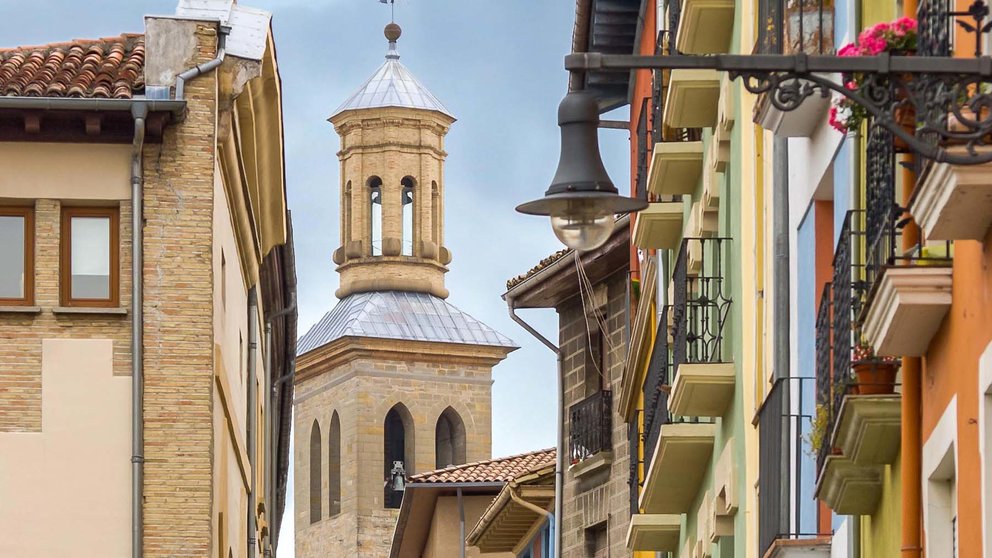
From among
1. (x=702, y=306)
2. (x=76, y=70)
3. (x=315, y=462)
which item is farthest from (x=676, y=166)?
(x=315, y=462)

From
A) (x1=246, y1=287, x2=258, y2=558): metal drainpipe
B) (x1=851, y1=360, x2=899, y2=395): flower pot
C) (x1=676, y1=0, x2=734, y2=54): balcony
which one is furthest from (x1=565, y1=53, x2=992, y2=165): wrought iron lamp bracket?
(x1=246, y1=287, x2=258, y2=558): metal drainpipe

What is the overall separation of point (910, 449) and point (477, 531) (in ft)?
102

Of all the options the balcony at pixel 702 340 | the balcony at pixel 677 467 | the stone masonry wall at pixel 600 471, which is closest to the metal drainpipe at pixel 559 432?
the stone masonry wall at pixel 600 471

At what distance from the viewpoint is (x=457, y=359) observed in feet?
334

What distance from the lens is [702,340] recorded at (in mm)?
17375

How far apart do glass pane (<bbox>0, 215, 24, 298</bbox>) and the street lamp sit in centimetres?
1639

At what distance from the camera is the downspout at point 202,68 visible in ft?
80.0

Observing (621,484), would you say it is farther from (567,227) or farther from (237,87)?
(567,227)

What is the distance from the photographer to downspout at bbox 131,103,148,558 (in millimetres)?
23547

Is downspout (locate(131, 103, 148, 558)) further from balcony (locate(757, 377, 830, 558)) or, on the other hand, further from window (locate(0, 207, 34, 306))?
balcony (locate(757, 377, 830, 558))

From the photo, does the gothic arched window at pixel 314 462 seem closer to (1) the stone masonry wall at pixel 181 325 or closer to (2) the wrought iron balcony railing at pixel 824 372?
(1) the stone masonry wall at pixel 181 325

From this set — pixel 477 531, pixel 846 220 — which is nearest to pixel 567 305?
pixel 477 531

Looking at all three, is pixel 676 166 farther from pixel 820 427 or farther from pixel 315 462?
pixel 315 462

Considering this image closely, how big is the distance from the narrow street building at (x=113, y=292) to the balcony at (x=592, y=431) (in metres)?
7.28
